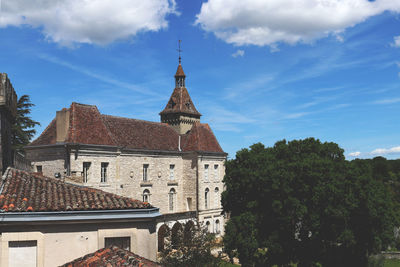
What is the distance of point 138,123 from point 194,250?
23578mm

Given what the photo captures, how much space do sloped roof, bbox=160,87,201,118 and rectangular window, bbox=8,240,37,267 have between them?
129 ft

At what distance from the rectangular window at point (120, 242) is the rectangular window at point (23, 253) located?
1740 mm

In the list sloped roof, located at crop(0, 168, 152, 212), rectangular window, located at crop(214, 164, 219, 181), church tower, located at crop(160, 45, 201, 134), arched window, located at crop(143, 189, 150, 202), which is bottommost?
arched window, located at crop(143, 189, 150, 202)

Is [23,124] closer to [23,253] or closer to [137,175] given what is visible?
[137,175]

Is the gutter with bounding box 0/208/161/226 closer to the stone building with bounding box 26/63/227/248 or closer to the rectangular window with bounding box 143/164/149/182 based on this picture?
the stone building with bounding box 26/63/227/248

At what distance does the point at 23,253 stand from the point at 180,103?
40.8 meters

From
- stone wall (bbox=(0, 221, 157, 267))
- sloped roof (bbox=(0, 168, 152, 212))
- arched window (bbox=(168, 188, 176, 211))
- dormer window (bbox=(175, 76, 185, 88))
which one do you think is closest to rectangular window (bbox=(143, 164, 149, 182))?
arched window (bbox=(168, 188, 176, 211))

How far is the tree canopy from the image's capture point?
23609 mm

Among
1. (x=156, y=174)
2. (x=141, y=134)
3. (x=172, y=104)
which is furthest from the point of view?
(x=172, y=104)

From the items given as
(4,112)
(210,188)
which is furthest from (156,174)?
(4,112)

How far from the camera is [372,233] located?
24.4 meters

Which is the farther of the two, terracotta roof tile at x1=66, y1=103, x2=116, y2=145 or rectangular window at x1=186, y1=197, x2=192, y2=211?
rectangular window at x1=186, y1=197, x2=192, y2=211

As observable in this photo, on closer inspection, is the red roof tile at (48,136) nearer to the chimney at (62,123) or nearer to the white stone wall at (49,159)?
the white stone wall at (49,159)

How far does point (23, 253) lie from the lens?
914 cm
